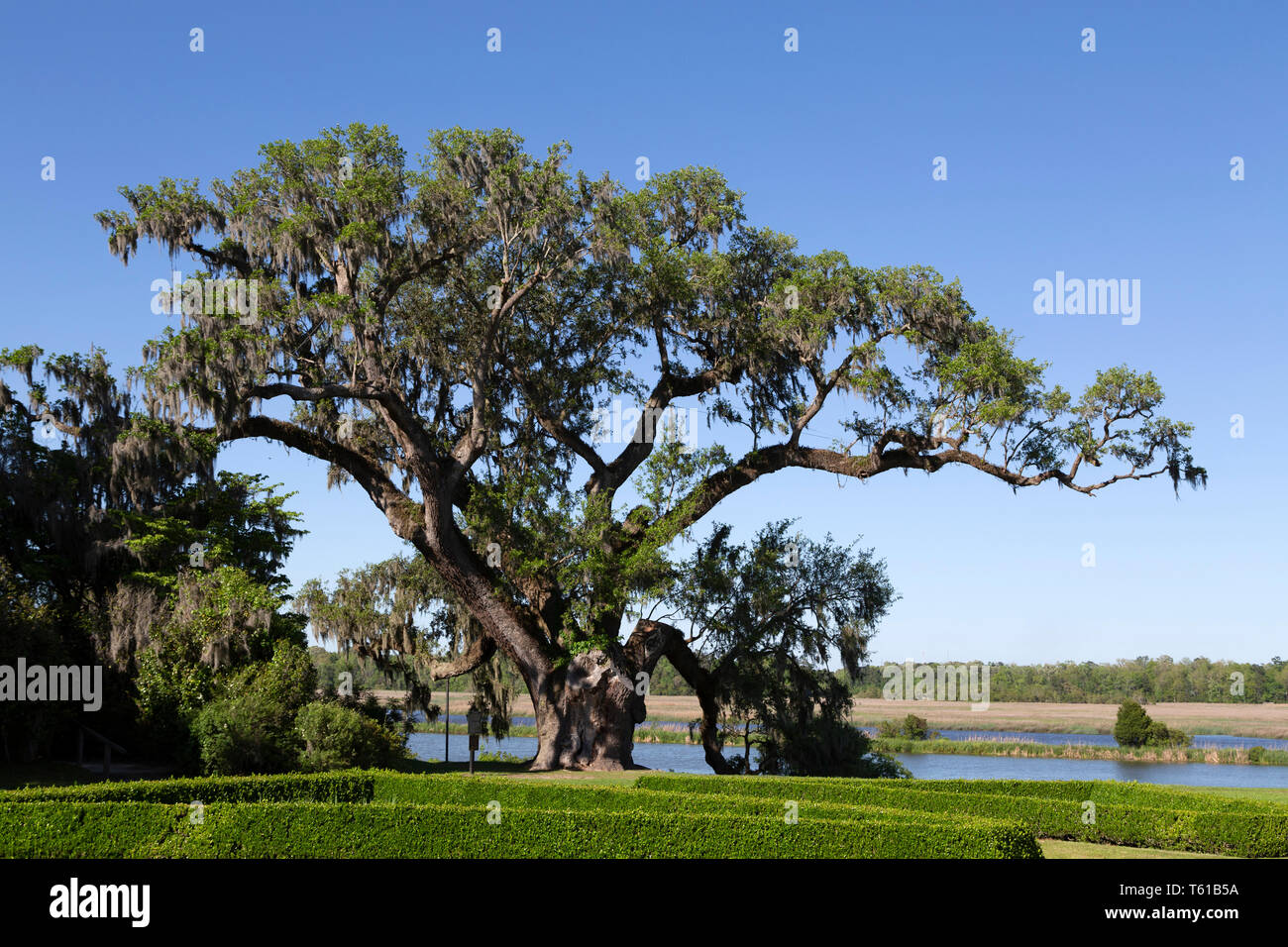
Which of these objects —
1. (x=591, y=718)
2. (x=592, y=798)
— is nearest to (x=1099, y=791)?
(x=592, y=798)

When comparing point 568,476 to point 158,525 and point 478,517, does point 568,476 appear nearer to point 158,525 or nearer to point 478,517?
point 478,517

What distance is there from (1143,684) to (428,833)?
10938 cm

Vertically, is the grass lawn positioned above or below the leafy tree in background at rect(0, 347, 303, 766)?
below

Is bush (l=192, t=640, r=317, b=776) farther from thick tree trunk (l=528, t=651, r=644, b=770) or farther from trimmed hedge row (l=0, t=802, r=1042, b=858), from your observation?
trimmed hedge row (l=0, t=802, r=1042, b=858)

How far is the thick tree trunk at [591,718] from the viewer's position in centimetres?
2772

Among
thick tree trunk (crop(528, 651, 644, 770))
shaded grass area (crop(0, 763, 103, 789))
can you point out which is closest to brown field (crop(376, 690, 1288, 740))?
thick tree trunk (crop(528, 651, 644, 770))

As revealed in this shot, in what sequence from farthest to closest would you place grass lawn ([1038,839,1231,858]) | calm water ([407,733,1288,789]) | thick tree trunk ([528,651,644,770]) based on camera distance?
calm water ([407,733,1288,789]) < thick tree trunk ([528,651,644,770]) < grass lawn ([1038,839,1231,858])

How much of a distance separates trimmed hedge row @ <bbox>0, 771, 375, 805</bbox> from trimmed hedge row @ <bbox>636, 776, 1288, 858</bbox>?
5.24 metres

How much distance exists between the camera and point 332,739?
931 inches

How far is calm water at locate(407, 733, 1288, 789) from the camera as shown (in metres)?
39.8

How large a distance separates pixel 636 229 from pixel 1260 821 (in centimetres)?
1999

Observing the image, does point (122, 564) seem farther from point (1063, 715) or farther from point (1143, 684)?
point (1143, 684)

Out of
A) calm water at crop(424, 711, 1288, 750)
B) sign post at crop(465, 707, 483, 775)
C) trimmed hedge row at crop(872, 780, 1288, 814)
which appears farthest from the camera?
calm water at crop(424, 711, 1288, 750)
